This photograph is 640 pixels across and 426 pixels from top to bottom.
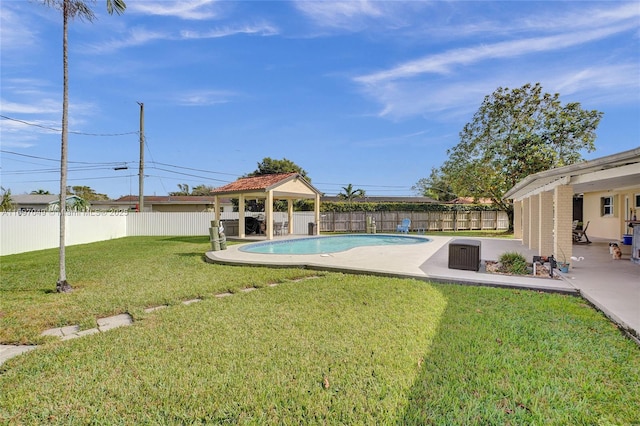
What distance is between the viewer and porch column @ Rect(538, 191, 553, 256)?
902cm

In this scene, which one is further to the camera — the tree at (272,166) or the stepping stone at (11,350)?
the tree at (272,166)

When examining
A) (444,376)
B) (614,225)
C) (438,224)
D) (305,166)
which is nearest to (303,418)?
(444,376)

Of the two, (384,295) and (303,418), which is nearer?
(303,418)

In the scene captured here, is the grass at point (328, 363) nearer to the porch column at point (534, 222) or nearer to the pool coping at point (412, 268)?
the pool coping at point (412, 268)

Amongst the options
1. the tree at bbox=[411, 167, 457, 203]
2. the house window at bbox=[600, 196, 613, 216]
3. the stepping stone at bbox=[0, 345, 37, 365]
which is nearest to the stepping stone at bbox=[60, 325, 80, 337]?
the stepping stone at bbox=[0, 345, 37, 365]

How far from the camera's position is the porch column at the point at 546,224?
902 cm

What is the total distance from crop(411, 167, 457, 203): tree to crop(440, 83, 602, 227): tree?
65.8ft

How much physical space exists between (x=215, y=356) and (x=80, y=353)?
1421 mm

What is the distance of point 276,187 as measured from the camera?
16.2 meters

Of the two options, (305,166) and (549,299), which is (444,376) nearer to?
(549,299)

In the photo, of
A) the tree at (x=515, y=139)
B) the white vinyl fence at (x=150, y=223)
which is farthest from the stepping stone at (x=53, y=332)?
the tree at (x=515, y=139)

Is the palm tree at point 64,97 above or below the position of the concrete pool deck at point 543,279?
above

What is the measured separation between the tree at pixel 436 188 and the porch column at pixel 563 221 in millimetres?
36759

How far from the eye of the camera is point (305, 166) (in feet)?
127
